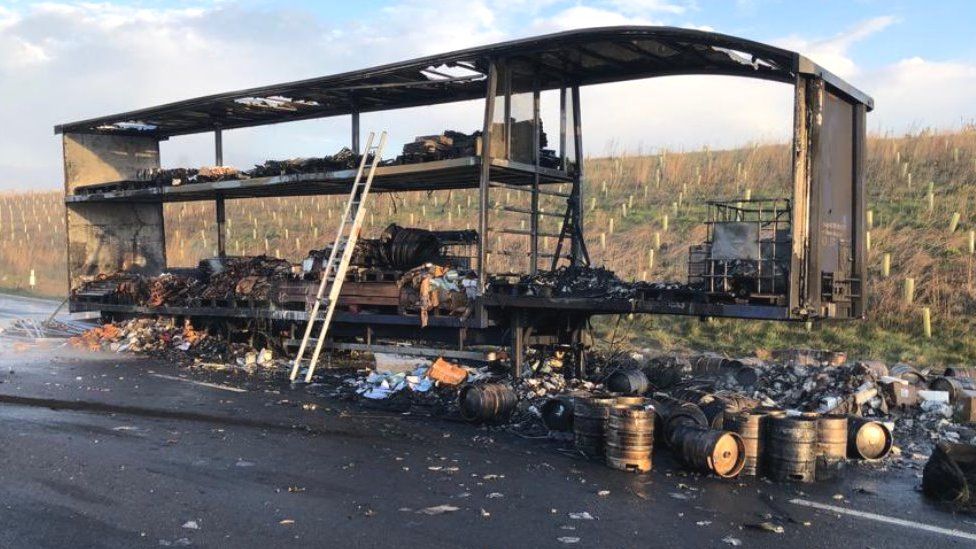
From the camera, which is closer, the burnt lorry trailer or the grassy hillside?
the burnt lorry trailer

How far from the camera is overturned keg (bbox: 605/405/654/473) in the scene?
7004 millimetres

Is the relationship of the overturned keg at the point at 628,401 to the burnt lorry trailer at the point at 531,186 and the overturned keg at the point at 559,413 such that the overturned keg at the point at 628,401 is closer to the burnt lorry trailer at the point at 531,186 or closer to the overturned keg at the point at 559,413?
the overturned keg at the point at 559,413

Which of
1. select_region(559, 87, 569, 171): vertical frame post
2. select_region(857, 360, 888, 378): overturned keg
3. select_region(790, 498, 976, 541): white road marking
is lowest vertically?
select_region(790, 498, 976, 541): white road marking

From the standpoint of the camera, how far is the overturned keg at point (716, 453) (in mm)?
6793

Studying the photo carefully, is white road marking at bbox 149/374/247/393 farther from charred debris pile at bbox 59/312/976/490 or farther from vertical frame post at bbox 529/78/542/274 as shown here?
vertical frame post at bbox 529/78/542/274

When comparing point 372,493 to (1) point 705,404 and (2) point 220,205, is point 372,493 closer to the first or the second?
(1) point 705,404

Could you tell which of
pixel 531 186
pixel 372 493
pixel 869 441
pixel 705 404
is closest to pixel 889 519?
pixel 869 441

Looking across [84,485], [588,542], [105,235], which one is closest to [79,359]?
[105,235]

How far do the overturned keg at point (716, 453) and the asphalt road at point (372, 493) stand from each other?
16 centimetres

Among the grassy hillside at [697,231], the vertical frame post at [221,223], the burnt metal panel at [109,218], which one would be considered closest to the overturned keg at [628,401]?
the grassy hillside at [697,231]

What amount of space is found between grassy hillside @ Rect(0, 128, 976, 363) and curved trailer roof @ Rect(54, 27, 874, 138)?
2728 millimetres

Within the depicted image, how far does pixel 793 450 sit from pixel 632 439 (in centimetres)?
140

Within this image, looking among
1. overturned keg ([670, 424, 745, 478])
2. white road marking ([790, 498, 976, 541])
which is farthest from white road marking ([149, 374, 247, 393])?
white road marking ([790, 498, 976, 541])

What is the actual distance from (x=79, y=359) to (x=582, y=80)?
10.8 m
